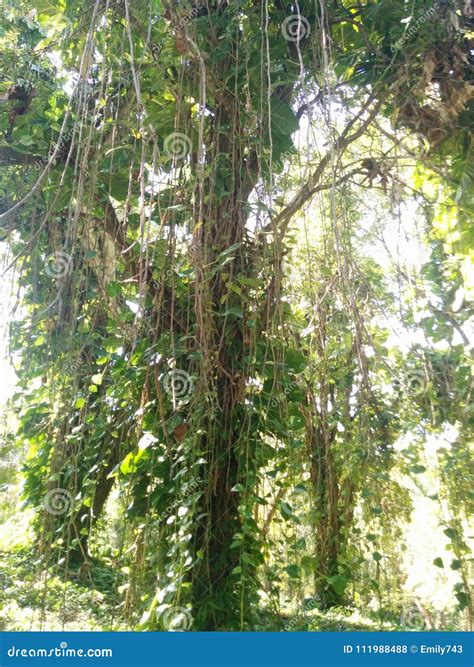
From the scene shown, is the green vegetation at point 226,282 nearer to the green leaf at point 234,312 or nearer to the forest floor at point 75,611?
the green leaf at point 234,312

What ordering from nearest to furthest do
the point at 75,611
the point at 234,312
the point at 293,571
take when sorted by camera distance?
1. the point at 293,571
2. the point at 234,312
3. the point at 75,611

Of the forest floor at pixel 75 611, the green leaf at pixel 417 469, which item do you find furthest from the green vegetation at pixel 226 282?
the forest floor at pixel 75 611

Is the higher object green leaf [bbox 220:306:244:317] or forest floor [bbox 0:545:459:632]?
green leaf [bbox 220:306:244:317]

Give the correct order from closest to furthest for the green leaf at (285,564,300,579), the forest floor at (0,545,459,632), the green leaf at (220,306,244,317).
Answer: the green leaf at (285,564,300,579) < the green leaf at (220,306,244,317) < the forest floor at (0,545,459,632)

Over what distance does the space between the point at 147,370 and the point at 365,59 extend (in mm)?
1240

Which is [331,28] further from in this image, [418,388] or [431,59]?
[418,388]

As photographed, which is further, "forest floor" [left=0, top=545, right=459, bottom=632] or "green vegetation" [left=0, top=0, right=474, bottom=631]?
"forest floor" [left=0, top=545, right=459, bottom=632]

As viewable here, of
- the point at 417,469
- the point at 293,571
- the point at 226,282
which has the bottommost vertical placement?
the point at 293,571

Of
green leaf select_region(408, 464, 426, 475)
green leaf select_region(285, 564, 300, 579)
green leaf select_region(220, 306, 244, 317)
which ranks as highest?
green leaf select_region(220, 306, 244, 317)

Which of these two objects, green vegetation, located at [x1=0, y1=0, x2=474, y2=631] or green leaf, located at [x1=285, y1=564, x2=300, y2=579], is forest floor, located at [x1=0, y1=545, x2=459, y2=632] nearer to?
green vegetation, located at [x1=0, y1=0, x2=474, y2=631]

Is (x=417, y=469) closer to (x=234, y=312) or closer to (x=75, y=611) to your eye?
(x=234, y=312)

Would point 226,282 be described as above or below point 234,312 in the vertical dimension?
above

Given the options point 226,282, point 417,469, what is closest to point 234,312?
point 226,282

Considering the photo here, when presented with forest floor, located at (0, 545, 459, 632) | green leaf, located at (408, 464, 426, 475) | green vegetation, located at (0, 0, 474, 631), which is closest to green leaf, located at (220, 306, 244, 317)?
green vegetation, located at (0, 0, 474, 631)
